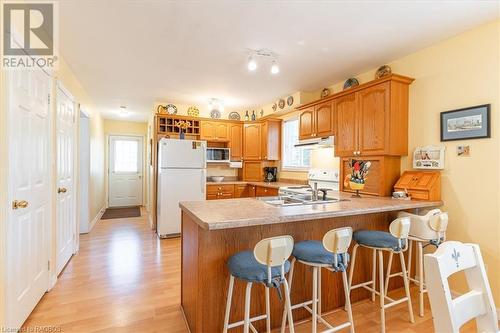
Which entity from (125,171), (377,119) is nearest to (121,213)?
(125,171)

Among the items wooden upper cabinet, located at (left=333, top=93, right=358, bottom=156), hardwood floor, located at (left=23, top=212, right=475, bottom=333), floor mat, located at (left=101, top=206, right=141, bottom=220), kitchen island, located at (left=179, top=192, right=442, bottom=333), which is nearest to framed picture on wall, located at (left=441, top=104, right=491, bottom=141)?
kitchen island, located at (left=179, top=192, right=442, bottom=333)

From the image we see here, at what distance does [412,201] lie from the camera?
245 centimetres

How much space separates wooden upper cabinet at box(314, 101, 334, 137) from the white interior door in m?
5.53

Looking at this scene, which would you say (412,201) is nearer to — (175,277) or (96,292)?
(175,277)

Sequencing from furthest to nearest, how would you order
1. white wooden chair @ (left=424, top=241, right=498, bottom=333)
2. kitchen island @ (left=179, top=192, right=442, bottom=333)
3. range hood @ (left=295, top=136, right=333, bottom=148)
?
range hood @ (left=295, top=136, right=333, bottom=148)
kitchen island @ (left=179, top=192, right=442, bottom=333)
white wooden chair @ (left=424, top=241, right=498, bottom=333)

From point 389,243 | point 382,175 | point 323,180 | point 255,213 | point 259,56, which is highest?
point 259,56

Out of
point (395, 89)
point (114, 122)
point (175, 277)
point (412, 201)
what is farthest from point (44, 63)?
point (114, 122)

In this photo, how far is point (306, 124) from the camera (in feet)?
12.9

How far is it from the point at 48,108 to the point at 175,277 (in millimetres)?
2152

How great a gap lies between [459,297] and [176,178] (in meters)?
4.00

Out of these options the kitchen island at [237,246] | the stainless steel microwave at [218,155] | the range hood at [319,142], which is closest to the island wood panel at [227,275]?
the kitchen island at [237,246]

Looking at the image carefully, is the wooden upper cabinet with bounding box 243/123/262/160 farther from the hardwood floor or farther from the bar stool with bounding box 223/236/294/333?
the bar stool with bounding box 223/236/294/333

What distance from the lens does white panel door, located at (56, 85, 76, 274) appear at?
9.00ft

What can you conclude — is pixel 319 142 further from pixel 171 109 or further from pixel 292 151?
pixel 171 109
